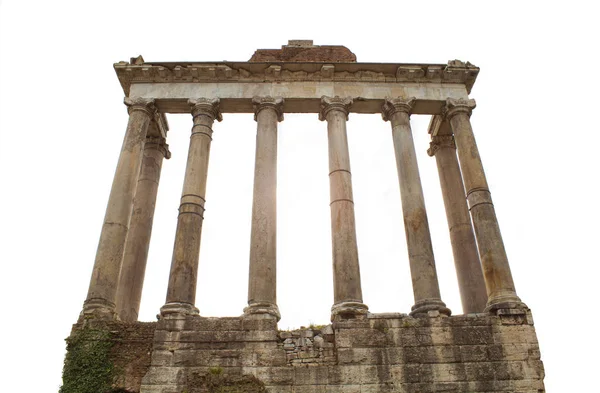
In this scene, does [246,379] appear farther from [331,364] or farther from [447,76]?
[447,76]

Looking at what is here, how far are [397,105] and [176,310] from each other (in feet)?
36.7

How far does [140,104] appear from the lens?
62.2 ft

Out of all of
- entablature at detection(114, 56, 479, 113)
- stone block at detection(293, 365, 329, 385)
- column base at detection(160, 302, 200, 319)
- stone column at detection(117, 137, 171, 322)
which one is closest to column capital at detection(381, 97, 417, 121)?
entablature at detection(114, 56, 479, 113)

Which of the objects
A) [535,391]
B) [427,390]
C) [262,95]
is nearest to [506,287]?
[535,391]

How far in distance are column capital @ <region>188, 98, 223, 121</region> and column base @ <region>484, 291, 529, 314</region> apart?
11.9 metres

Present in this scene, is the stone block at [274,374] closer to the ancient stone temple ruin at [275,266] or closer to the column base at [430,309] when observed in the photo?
the ancient stone temple ruin at [275,266]

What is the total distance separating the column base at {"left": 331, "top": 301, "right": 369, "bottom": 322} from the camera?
14.6 meters

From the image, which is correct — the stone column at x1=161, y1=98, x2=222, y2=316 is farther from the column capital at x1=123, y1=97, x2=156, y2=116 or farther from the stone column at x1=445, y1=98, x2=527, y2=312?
the stone column at x1=445, y1=98, x2=527, y2=312

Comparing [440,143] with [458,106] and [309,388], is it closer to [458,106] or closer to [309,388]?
[458,106]

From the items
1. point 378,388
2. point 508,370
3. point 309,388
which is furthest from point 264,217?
point 508,370

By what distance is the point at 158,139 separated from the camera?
68.0 ft

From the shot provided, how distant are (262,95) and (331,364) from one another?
10.6 m

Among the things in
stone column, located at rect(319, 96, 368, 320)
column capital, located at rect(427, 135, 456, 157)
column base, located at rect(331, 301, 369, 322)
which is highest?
column capital, located at rect(427, 135, 456, 157)

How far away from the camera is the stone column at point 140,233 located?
17656 millimetres
